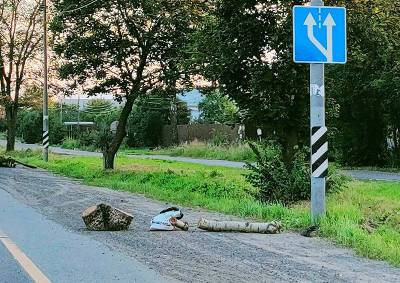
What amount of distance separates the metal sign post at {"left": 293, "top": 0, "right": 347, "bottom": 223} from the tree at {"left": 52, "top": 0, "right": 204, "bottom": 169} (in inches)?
499

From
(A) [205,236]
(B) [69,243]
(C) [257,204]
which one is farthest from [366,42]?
(B) [69,243]

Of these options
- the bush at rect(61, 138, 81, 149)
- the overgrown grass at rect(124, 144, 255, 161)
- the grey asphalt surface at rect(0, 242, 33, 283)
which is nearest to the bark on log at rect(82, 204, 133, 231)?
the grey asphalt surface at rect(0, 242, 33, 283)

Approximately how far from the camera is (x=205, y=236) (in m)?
10.4

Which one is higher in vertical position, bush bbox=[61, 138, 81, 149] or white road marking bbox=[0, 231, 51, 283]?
bush bbox=[61, 138, 81, 149]

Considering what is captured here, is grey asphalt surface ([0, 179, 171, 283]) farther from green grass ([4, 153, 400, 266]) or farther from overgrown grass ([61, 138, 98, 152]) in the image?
overgrown grass ([61, 138, 98, 152])

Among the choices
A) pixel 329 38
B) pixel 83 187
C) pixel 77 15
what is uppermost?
pixel 77 15

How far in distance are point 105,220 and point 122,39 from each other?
16.0 meters

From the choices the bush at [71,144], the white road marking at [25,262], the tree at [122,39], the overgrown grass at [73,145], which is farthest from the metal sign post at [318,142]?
the bush at [71,144]

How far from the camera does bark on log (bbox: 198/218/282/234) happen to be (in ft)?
35.4

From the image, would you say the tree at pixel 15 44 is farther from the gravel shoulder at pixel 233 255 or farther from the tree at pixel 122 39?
the gravel shoulder at pixel 233 255

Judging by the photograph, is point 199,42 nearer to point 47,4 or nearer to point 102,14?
point 102,14

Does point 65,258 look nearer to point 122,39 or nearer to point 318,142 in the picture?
point 318,142

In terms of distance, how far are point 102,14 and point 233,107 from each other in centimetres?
1114

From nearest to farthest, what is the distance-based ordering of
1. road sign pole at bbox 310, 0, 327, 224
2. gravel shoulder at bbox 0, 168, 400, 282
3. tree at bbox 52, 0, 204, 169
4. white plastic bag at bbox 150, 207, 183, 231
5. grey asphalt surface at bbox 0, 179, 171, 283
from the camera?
grey asphalt surface at bbox 0, 179, 171, 283 < gravel shoulder at bbox 0, 168, 400, 282 < white plastic bag at bbox 150, 207, 183, 231 < road sign pole at bbox 310, 0, 327, 224 < tree at bbox 52, 0, 204, 169
